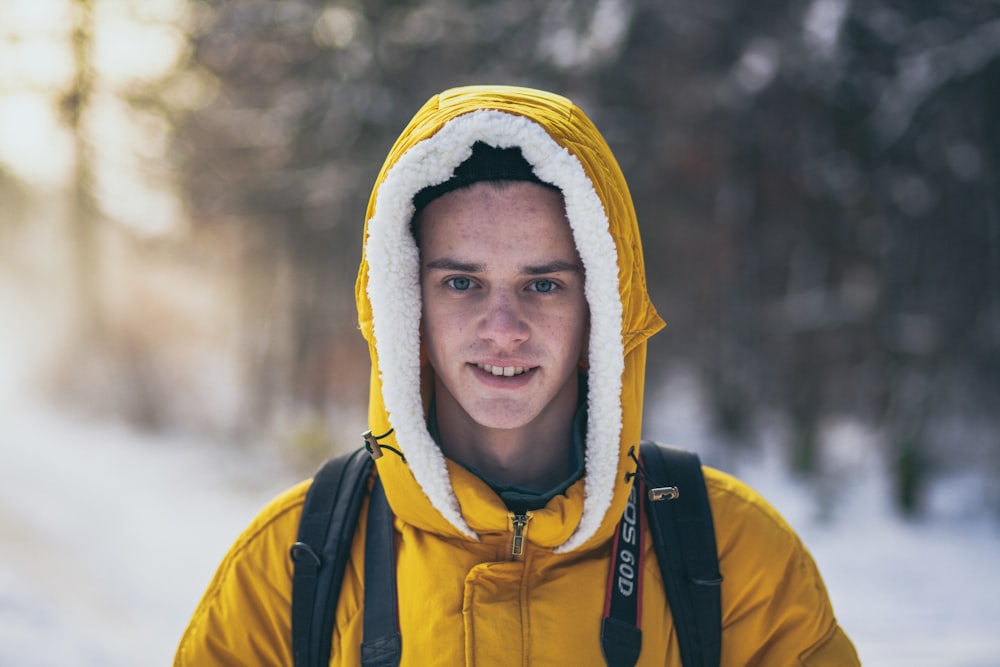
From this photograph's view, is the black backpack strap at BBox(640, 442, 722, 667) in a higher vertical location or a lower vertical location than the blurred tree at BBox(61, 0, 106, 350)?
lower

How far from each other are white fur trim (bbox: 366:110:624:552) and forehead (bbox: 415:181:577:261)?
0.17 ft

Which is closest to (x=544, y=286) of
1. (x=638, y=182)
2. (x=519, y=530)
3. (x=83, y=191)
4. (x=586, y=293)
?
(x=586, y=293)

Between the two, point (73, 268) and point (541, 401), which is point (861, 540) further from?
point (73, 268)

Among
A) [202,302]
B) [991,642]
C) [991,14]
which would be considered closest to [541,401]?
[991,642]

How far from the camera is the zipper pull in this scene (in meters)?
1.67

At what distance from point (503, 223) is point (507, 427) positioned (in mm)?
479

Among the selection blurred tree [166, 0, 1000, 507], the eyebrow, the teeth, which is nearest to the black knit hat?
the eyebrow

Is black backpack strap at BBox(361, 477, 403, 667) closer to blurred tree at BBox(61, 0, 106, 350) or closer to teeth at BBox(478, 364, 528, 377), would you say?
teeth at BBox(478, 364, 528, 377)

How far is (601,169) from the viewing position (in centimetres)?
177

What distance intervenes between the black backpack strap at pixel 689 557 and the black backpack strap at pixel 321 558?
750 millimetres

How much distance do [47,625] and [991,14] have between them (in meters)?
8.43

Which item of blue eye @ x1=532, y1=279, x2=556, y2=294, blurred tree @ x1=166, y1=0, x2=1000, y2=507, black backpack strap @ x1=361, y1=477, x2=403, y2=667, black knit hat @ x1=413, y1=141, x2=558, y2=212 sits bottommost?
black backpack strap @ x1=361, y1=477, x2=403, y2=667

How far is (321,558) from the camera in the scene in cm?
175

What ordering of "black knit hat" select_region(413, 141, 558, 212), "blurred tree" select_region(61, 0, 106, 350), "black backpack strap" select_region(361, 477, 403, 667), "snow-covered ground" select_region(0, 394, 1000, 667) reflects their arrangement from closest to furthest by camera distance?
"black backpack strap" select_region(361, 477, 403, 667), "black knit hat" select_region(413, 141, 558, 212), "snow-covered ground" select_region(0, 394, 1000, 667), "blurred tree" select_region(61, 0, 106, 350)
